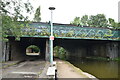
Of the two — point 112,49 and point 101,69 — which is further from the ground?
point 112,49

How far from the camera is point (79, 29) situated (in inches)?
763

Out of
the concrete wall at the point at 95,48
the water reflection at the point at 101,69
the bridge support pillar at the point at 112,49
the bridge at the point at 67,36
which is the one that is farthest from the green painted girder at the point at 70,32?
the water reflection at the point at 101,69

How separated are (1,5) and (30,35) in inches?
451

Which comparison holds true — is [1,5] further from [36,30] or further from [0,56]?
[36,30]

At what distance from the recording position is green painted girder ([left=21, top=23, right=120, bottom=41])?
55.4 feet

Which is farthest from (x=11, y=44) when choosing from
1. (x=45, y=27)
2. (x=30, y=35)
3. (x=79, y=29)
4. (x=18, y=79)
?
(x=18, y=79)

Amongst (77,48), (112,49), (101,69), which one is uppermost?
(112,49)

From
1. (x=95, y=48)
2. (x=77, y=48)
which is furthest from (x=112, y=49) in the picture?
(x=77, y=48)

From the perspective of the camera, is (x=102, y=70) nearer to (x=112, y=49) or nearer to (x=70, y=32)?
(x=70, y=32)

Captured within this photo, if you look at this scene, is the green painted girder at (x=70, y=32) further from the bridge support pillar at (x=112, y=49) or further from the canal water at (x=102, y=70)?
Result: the canal water at (x=102, y=70)

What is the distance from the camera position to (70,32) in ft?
59.7

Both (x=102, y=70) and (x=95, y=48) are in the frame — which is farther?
(x=95, y=48)

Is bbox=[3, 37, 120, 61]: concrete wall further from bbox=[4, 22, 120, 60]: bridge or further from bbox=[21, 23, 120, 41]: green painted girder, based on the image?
bbox=[21, 23, 120, 41]: green painted girder

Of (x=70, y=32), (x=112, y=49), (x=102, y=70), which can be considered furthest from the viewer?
(x=112, y=49)
